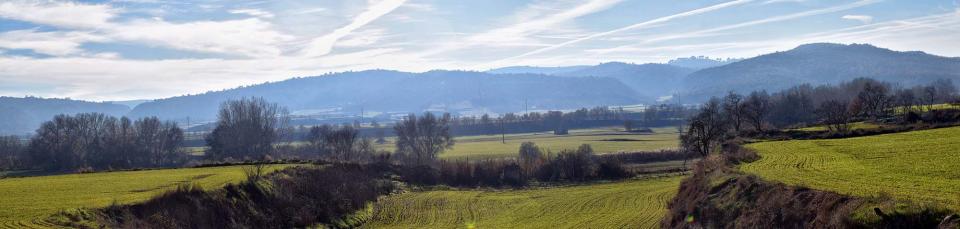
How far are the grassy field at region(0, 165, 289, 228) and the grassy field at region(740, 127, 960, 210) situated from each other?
30.9m

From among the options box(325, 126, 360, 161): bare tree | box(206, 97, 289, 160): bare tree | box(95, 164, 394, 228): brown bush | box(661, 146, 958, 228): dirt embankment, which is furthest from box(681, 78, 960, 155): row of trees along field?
box(206, 97, 289, 160): bare tree

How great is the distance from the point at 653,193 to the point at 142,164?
87.7m

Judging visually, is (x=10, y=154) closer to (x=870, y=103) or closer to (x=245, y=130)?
(x=245, y=130)

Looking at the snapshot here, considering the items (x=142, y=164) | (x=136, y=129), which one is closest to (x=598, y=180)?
(x=142, y=164)

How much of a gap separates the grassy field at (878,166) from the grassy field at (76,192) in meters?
30.9

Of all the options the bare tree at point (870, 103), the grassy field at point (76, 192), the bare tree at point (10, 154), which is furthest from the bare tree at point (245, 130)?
the bare tree at point (870, 103)

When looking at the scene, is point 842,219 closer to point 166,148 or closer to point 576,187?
point 576,187

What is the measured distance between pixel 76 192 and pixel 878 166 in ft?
131

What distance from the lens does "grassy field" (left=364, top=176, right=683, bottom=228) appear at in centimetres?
4166

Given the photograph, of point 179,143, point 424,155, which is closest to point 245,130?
point 179,143

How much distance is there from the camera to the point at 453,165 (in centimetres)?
7881

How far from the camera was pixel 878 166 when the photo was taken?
97.1ft

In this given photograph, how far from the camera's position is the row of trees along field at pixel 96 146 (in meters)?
100

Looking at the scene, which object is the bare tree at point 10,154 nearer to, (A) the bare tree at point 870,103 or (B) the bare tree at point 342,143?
(B) the bare tree at point 342,143
